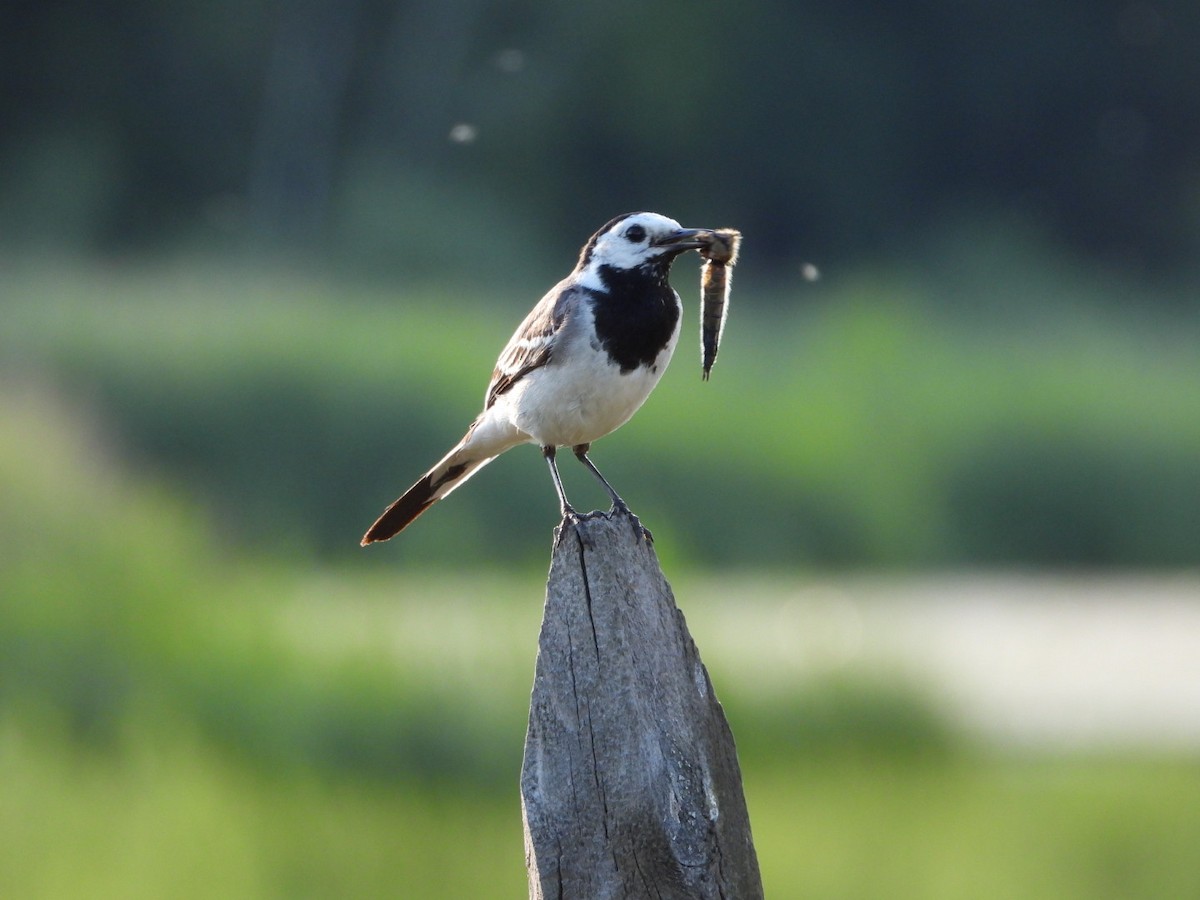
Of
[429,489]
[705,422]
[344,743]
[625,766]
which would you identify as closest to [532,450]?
[705,422]

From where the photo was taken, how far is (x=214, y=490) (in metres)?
9.06

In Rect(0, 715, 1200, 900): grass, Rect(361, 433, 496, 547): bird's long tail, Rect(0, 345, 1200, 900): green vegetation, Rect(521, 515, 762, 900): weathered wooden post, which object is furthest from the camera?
Rect(0, 345, 1200, 900): green vegetation

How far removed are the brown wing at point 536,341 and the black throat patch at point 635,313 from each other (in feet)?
0.27

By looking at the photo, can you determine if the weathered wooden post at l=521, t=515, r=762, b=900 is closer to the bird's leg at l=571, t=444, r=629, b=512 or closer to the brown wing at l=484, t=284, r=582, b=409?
the bird's leg at l=571, t=444, r=629, b=512

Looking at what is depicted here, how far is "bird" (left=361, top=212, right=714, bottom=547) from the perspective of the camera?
3.49 meters

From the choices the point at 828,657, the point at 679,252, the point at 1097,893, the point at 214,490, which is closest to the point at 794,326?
the point at 214,490

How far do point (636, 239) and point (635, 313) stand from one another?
168 mm

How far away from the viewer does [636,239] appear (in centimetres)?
360

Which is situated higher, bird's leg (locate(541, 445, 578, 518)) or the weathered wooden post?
bird's leg (locate(541, 445, 578, 518))

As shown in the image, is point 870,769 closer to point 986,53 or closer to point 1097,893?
point 1097,893

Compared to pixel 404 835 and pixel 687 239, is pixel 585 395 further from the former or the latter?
pixel 404 835

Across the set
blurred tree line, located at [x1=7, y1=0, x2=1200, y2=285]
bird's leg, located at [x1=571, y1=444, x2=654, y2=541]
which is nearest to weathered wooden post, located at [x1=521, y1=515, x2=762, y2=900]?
bird's leg, located at [x1=571, y1=444, x2=654, y2=541]

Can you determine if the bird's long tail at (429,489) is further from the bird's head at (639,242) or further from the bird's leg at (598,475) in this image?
the bird's head at (639,242)

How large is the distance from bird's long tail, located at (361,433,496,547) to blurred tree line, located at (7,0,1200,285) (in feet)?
43.8
